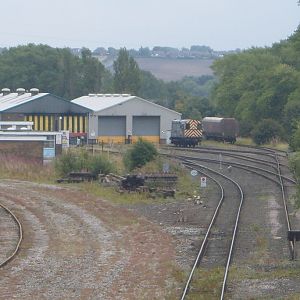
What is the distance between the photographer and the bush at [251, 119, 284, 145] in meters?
66.9

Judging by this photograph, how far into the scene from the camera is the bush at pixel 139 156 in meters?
41.9

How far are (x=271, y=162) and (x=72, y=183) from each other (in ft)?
44.0

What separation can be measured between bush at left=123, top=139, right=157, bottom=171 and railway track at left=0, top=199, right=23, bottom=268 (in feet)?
40.7

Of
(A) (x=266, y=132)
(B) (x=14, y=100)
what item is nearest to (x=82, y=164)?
(A) (x=266, y=132)

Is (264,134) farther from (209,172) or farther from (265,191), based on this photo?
(265,191)

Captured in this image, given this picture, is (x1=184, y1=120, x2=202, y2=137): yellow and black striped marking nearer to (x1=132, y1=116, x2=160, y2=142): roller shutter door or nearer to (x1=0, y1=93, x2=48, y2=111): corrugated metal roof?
(x1=132, y1=116, x2=160, y2=142): roller shutter door

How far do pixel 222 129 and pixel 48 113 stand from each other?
12.6m

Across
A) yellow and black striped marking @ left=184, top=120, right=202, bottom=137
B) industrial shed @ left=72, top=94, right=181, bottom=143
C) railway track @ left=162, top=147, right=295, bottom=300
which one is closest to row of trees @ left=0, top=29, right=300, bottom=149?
railway track @ left=162, top=147, right=295, bottom=300

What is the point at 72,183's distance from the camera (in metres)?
38.4

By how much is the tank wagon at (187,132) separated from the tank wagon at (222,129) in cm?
331

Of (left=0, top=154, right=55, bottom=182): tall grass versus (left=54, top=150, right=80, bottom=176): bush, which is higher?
(left=54, top=150, right=80, bottom=176): bush

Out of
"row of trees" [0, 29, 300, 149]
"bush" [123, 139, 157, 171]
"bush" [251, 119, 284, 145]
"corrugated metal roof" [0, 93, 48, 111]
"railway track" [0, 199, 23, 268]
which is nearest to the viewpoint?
"railway track" [0, 199, 23, 268]

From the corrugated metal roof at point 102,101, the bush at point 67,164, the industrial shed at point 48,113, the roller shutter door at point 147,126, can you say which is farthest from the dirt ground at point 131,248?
the roller shutter door at point 147,126

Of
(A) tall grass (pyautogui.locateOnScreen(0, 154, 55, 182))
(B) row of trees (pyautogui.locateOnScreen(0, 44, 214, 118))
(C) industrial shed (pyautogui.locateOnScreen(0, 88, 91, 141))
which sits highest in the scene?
(B) row of trees (pyautogui.locateOnScreen(0, 44, 214, 118))
